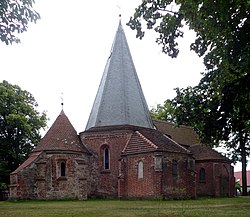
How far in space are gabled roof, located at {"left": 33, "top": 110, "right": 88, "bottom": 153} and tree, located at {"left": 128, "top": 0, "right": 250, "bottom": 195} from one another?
17.6 metres

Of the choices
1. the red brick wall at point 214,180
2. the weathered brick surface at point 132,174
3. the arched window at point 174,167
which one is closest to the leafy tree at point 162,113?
the red brick wall at point 214,180

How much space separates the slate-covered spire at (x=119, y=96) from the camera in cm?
3722

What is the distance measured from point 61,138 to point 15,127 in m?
11.7

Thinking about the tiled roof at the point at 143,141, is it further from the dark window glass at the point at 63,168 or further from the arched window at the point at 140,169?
the dark window glass at the point at 63,168

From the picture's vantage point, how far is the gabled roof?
35.0m

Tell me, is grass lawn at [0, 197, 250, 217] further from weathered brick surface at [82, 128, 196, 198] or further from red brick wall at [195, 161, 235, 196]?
red brick wall at [195, 161, 235, 196]

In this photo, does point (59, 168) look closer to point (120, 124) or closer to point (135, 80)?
point (120, 124)

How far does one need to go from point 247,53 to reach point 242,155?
34121mm

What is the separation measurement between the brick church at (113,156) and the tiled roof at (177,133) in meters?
6.60

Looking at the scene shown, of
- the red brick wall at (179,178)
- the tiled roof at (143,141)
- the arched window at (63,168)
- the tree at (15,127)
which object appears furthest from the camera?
the tree at (15,127)

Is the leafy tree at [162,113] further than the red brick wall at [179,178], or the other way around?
the leafy tree at [162,113]

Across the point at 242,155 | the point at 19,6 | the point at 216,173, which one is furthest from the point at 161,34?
the point at 242,155

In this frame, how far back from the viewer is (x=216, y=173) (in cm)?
4262

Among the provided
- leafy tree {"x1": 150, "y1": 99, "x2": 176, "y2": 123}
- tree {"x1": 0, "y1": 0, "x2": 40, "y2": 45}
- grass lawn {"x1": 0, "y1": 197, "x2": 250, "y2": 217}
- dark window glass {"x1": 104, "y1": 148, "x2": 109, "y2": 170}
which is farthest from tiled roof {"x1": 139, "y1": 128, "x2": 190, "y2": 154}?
tree {"x1": 0, "y1": 0, "x2": 40, "y2": 45}
